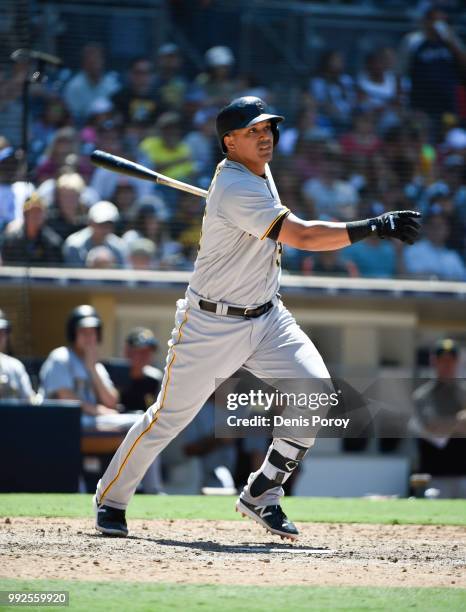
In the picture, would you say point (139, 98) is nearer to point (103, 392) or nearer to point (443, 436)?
point (103, 392)

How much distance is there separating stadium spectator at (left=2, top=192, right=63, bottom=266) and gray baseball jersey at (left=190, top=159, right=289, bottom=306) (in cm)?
529

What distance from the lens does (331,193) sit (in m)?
11.9

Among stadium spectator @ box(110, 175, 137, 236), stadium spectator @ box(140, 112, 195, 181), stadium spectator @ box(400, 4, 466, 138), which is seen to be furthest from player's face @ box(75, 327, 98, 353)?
stadium spectator @ box(400, 4, 466, 138)

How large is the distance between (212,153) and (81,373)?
13.5 ft

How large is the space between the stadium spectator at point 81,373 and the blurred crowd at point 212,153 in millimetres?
1626

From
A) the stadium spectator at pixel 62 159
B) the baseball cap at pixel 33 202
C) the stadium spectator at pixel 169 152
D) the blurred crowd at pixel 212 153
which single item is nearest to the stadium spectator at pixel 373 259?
the blurred crowd at pixel 212 153

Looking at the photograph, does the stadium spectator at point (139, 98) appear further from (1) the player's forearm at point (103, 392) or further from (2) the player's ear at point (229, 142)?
(2) the player's ear at point (229, 142)

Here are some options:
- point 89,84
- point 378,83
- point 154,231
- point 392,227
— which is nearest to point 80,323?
point 154,231

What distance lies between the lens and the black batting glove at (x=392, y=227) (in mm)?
4480

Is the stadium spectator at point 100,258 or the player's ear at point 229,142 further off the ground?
the player's ear at point 229,142

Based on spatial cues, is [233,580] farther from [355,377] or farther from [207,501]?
[355,377]

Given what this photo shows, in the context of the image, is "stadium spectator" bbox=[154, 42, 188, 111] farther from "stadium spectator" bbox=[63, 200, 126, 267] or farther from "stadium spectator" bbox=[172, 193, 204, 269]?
"stadium spectator" bbox=[63, 200, 126, 267]

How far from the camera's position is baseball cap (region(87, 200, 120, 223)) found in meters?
10.4

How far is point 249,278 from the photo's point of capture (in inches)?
190
